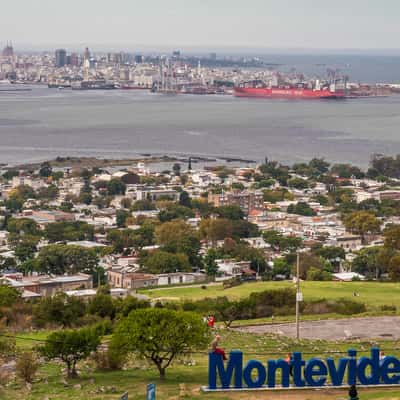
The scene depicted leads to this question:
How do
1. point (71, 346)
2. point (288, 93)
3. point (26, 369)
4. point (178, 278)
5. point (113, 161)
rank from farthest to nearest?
point (288, 93) < point (113, 161) < point (178, 278) < point (71, 346) < point (26, 369)

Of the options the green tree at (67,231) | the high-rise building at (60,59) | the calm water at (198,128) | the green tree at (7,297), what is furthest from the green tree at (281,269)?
the high-rise building at (60,59)

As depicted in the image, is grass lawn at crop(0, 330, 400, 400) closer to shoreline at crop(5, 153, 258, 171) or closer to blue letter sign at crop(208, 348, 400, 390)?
blue letter sign at crop(208, 348, 400, 390)

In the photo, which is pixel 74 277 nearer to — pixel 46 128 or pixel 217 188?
pixel 217 188

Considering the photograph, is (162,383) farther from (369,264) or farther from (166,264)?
(369,264)

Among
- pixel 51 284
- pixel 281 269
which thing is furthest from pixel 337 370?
pixel 281 269

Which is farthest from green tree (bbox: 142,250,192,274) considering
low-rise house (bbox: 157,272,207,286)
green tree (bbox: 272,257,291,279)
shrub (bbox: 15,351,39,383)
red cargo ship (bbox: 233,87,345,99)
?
red cargo ship (bbox: 233,87,345,99)

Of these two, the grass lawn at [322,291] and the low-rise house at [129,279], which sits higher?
the grass lawn at [322,291]

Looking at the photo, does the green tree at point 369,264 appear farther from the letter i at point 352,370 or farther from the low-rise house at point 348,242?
the letter i at point 352,370
